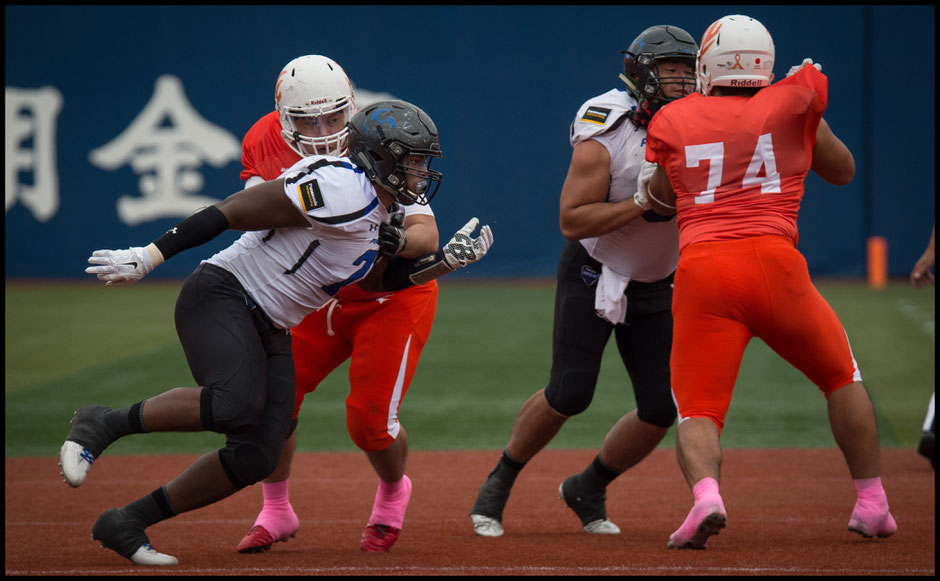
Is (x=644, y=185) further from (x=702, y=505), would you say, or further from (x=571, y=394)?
(x=702, y=505)

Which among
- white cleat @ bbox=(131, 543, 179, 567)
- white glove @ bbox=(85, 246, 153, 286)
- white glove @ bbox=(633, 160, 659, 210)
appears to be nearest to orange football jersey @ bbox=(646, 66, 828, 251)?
white glove @ bbox=(633, 160, 659, 210)

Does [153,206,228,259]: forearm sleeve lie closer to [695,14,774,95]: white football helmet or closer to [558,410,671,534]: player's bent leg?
[695,14,774,95]: white football helmet

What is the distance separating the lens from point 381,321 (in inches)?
197

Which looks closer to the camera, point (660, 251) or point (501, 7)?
point (660, 251)

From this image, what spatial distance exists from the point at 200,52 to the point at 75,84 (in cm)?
224

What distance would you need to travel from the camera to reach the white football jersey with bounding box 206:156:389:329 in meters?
4.25

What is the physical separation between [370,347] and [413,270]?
0.44 metres

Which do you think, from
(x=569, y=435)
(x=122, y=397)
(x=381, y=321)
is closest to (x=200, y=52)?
(x=122, y=397)

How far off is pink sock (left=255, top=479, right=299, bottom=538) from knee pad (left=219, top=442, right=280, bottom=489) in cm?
70

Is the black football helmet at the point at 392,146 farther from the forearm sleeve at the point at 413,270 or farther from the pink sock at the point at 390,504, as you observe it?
the pink sock at the point at 390,504

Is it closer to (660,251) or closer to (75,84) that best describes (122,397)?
(660,251)

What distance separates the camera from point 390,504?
5.11 meters

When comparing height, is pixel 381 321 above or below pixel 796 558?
above

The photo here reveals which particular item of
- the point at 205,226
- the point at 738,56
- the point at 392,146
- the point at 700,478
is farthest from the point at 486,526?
the point at 738,56
